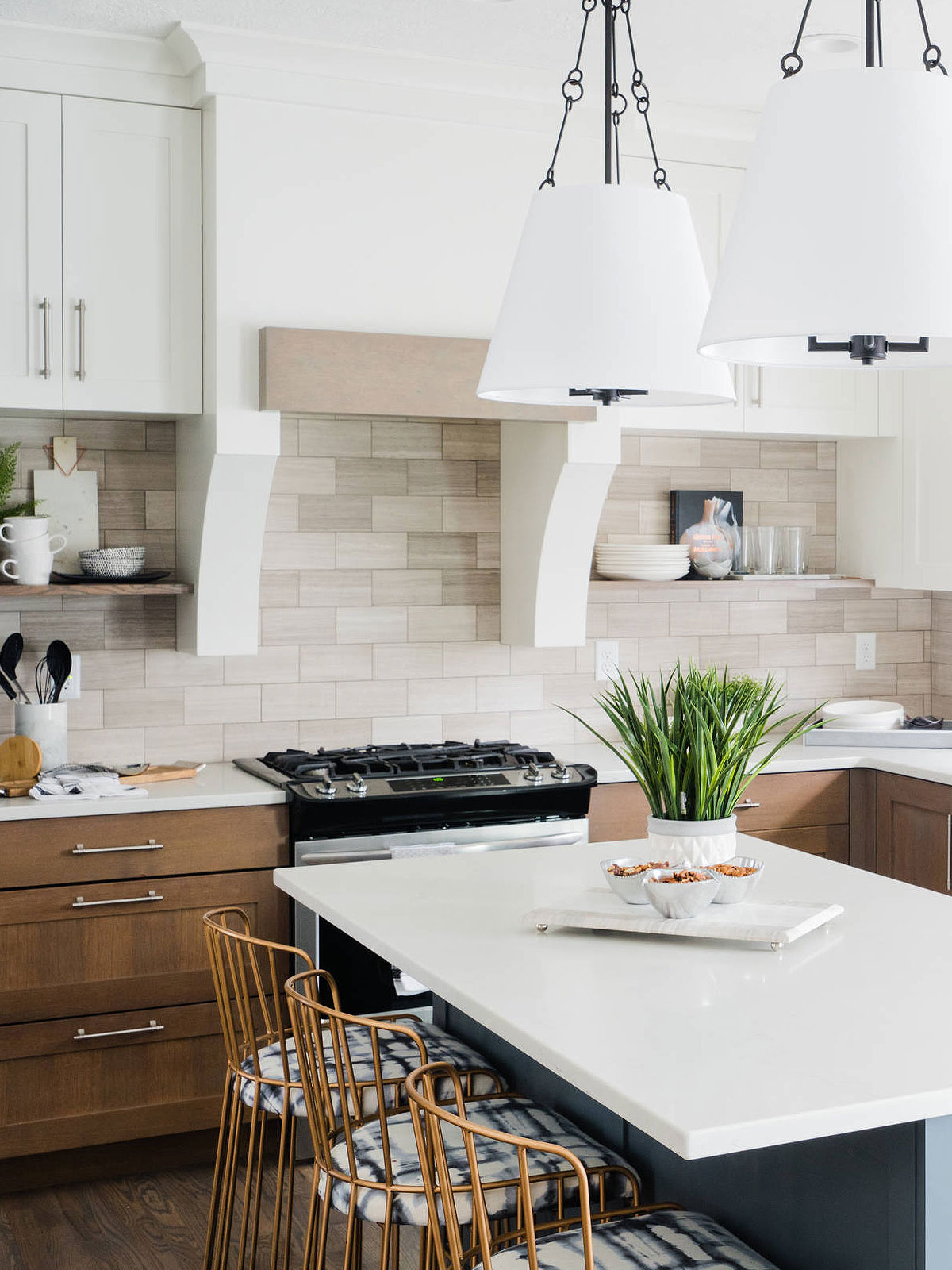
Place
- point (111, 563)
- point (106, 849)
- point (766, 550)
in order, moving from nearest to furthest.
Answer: point (106, 849) → point (111, 563) → point (766, 550)

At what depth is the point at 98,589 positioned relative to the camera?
142 inches

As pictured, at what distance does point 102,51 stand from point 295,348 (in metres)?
0.87

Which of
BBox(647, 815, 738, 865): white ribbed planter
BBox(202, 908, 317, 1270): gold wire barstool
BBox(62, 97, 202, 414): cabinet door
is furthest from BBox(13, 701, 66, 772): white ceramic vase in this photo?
BBox(647, 815, 738, 865): white ribbed planter

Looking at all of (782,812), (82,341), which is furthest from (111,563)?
(782,812)

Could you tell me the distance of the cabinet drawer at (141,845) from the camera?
3.26m

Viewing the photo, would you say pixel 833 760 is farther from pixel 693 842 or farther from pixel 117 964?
pixel 117 964

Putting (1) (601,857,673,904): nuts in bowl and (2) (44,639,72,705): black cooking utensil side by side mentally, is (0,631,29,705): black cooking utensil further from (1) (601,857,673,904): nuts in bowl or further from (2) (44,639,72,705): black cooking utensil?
(1) (601,857,673,904): nuts in bowl

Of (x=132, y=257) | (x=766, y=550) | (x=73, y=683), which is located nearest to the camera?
(x=132, y=257)

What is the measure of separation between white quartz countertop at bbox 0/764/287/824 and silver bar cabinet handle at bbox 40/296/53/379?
1.05 m

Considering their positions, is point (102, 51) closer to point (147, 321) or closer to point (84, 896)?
point (147, 321)

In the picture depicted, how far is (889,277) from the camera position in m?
1.45

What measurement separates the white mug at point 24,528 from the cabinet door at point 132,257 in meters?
0.32

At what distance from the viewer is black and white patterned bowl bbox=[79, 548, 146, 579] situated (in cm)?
369

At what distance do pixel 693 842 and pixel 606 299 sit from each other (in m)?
0.86
